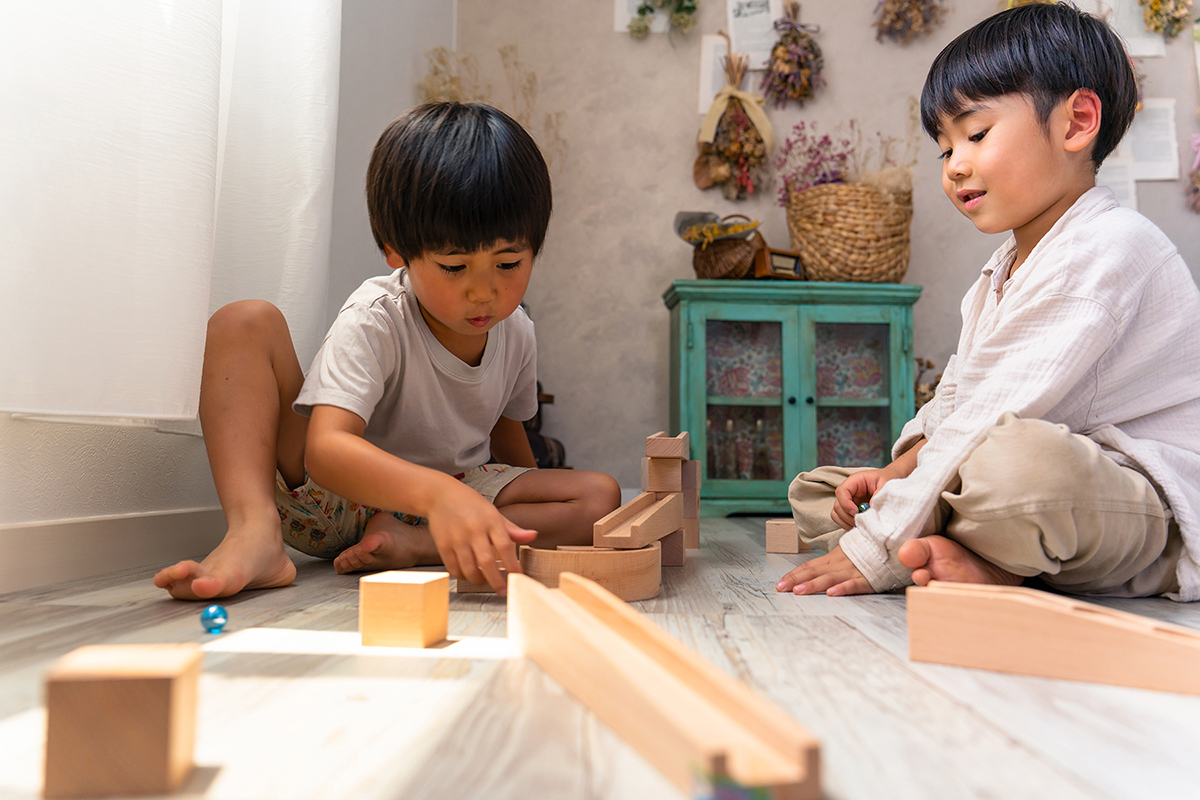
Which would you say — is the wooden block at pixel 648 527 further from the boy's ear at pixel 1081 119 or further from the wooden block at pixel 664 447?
the boy's ear at pixel 1081 119

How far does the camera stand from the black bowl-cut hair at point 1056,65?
3.41ft

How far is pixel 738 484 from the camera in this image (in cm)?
229

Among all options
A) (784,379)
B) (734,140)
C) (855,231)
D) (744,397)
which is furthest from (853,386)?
(734,140)

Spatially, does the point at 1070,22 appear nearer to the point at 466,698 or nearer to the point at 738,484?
the point at 466,698

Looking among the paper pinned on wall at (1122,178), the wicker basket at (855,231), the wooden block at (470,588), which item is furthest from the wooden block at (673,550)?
the paper pinned on wall at (1122,178)

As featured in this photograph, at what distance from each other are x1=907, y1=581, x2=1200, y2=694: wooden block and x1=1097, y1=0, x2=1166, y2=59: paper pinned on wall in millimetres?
2907

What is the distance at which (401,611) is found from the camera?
25.0 inches

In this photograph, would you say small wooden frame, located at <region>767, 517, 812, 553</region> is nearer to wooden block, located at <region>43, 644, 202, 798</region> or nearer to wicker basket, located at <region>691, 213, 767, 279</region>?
wicker basket, located at <region>691, 213, 767, 279</region>

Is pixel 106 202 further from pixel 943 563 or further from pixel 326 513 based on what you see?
pixel 943 563

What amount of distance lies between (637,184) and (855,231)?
0.78 m

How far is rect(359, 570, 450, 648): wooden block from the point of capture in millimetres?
632

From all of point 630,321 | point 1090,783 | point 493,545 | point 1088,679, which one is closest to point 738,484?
point 630,321

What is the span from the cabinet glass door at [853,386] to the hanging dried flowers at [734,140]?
24.3 inches

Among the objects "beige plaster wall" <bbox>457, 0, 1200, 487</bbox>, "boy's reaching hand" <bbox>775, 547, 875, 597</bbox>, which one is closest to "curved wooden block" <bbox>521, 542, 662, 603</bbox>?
"boy's reaching hand" <bbox>775, 547, 875, 597</bbox>
